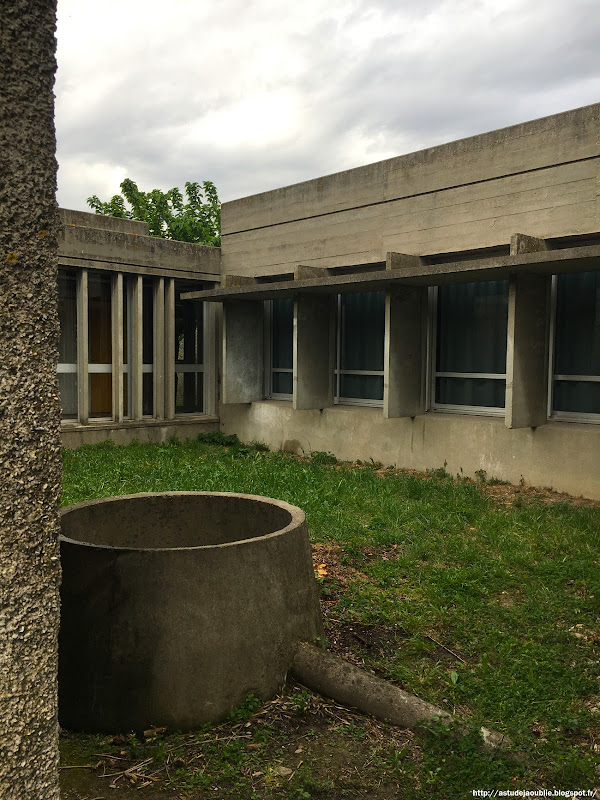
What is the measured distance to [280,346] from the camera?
14.2 m

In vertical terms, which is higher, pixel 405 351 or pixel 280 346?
pixel 280 346

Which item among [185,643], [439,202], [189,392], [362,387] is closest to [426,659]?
[185,643]

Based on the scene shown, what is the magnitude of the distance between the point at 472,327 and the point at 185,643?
322 inches

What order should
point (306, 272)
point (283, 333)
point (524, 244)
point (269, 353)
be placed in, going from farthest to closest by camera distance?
point (269, 353) < point (283, 333) < point (306, 272) < point (524, 244)

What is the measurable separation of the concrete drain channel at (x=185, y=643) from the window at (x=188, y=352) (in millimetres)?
10747

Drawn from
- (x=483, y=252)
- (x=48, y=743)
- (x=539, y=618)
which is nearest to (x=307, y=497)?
(x=539, y=618)

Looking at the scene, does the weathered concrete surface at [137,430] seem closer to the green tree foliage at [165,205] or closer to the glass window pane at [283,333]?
the glass window pane at [283,333]

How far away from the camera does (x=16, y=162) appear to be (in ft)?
6.49

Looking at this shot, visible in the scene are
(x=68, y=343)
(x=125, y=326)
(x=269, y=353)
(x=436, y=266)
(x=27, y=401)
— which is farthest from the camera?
(x=269, y=353)

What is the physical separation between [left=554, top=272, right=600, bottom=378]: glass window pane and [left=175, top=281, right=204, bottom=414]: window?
24.8ft

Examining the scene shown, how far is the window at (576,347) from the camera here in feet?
31.1

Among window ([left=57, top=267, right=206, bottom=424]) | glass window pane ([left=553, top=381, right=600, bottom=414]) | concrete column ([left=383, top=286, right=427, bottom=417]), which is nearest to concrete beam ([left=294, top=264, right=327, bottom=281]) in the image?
concrete column ([left=383, top=286, right=427, bottom=417])

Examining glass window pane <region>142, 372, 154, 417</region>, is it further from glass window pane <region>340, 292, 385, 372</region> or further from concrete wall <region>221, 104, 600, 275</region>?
glass window pane <region>340, 292, 385, 372</region>

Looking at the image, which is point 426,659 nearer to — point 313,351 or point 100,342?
point 313,351
